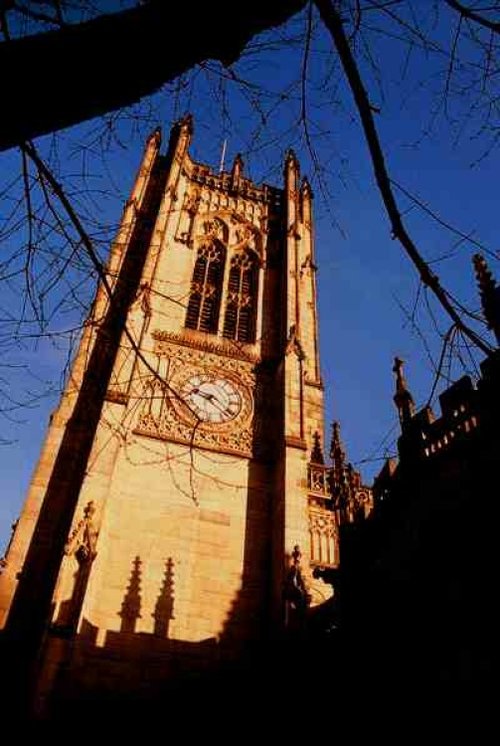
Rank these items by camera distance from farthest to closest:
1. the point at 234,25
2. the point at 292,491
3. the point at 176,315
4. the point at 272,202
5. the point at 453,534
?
the point at 272,202 → the point at 176,315 → the point at 292,491 → the point at 453,534 → the point at 234,25

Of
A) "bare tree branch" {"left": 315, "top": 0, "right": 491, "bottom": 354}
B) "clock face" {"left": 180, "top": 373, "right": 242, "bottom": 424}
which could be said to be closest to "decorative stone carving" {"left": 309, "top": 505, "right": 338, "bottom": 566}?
"clock face" {"left": 180, "top": 373, "right": 242, "bottom": 424}

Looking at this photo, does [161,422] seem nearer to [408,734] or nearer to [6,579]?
[6,579]

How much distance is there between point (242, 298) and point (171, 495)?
9.78 meters

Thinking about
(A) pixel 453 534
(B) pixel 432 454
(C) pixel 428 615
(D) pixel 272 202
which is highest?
(D) pixel 272 202

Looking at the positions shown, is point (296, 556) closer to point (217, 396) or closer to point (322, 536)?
point (322, 536)

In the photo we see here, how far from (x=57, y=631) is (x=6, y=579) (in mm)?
2642

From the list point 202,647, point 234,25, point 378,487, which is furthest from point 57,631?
point 234,25

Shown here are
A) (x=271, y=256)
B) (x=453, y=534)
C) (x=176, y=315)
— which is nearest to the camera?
(x=453, y=534)

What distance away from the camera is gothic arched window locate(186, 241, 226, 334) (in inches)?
818

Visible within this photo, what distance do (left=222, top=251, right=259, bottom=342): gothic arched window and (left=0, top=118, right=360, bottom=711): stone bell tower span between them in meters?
0.08

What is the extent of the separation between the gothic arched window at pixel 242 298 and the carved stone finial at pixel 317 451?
4.46m

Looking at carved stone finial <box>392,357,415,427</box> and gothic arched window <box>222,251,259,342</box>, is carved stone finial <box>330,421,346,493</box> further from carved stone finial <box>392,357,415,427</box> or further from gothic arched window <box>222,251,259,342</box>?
gothic arched window <box>222,251,259,342</box>

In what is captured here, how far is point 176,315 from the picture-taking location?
20016 millimetres

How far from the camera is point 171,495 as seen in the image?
1486 centimetres
